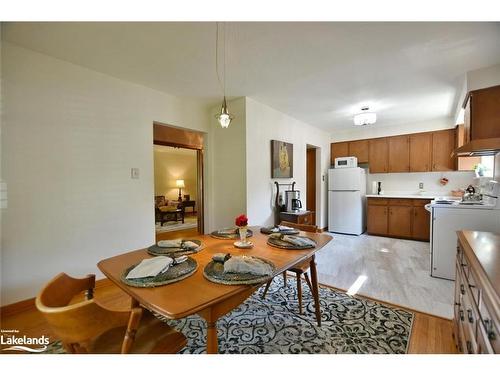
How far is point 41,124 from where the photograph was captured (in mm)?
2004

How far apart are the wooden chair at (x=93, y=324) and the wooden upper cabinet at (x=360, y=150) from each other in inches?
195

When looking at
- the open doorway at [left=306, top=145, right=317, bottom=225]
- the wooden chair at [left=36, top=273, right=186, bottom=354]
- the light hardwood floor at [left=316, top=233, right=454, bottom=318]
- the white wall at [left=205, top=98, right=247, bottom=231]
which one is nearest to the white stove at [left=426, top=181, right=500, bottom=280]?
the light hardwood floor at [left=316, top=233, right=454, bottom=318]

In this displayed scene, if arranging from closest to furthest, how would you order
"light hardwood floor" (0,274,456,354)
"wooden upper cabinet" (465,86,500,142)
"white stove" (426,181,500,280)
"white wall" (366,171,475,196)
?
"light hardwood floor" (0,274,456,354) → "wooden upper cabinet" (465,86,500,142) → "white stove" (426,181,500,280) → "white wall" (366,171,475,196)

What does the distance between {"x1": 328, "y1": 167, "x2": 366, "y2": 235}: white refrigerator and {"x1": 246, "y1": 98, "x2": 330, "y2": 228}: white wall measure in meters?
0.97

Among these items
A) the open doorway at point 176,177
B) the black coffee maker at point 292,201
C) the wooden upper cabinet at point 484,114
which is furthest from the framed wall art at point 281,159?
the open doorway at point 176,177

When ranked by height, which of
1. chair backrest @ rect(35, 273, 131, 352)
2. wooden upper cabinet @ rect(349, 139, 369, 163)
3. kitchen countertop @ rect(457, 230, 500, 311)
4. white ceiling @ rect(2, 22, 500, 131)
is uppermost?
white ceiling @ rect(2, 22, 500, 131)

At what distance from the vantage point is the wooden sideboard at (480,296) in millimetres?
762

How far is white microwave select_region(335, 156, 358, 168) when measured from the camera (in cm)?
462

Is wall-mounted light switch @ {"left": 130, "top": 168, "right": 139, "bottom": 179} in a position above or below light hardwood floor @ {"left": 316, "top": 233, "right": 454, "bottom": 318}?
above

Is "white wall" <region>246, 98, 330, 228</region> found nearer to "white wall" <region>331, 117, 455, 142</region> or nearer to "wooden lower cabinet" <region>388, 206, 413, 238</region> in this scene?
"white wall" <region>331, 117, 455, 142</region>

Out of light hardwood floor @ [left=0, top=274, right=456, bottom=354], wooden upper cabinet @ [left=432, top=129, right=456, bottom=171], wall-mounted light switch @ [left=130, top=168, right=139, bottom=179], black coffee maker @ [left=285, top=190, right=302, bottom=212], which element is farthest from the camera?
wooden upper cabinet @ [left=432, top=129, right=456, bottom=171]
